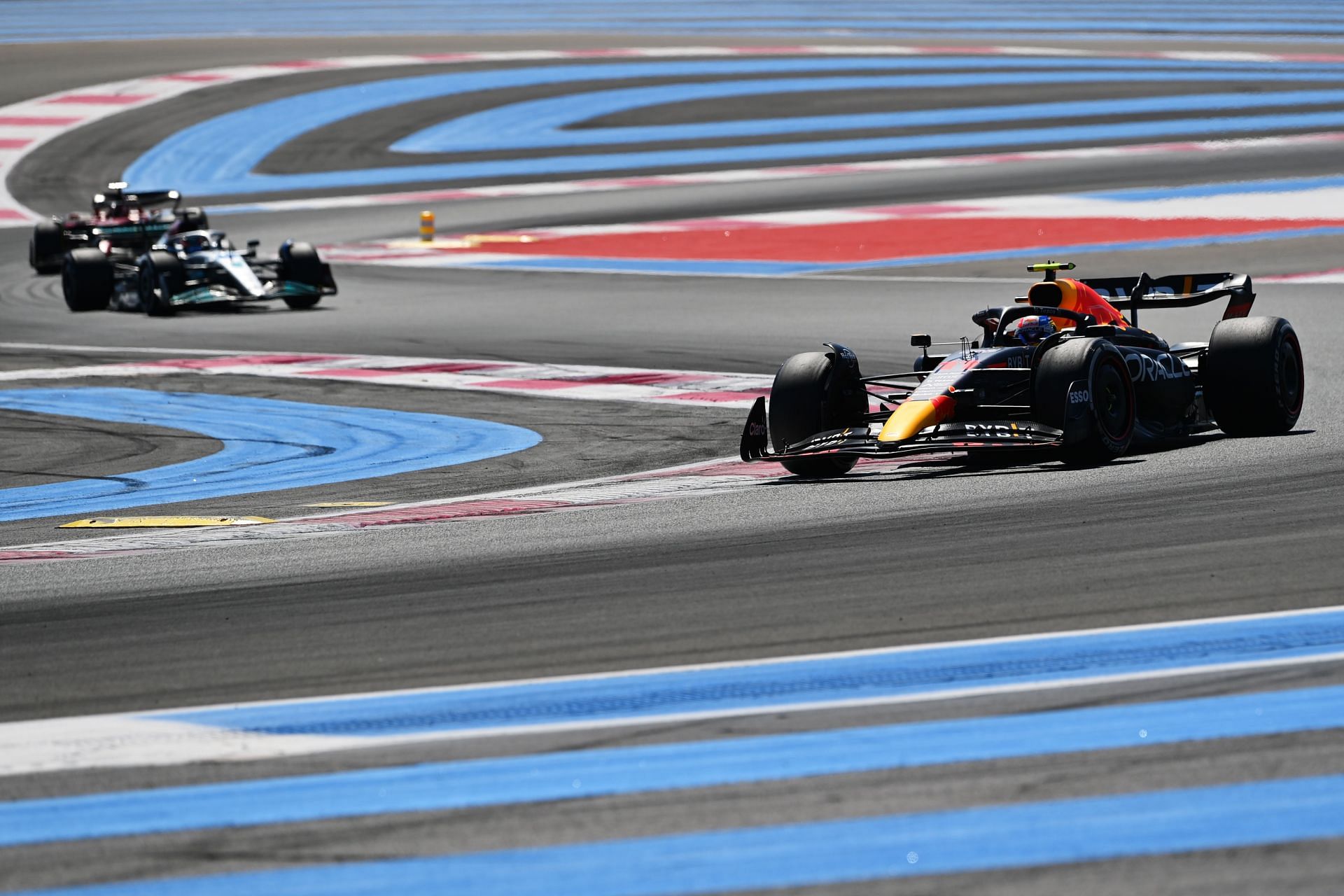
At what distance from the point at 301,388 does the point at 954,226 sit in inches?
541

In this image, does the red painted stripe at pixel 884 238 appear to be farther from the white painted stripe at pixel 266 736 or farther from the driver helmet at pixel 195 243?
the white painted stripe at pixel 266 736

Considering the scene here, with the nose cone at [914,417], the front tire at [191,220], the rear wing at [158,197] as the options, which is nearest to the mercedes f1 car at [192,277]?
the front tire at [191,220]

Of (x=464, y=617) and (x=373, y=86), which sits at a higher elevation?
(x=373, y=86)

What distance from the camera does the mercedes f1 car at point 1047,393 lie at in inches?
388

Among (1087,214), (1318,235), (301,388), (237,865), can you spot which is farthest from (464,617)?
(1087,214)

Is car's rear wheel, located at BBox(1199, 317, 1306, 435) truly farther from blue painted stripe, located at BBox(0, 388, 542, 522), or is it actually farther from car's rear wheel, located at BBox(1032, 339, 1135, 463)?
blue painted stripe, located at BBox(0, 388, 542, 522)

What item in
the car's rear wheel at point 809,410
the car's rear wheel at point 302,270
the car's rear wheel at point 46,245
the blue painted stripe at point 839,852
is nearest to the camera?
the blue painted stripe at point 839,852

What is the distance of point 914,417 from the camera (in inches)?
396

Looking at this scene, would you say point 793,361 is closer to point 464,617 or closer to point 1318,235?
point 464,617

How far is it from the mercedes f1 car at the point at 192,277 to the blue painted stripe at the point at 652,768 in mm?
18087

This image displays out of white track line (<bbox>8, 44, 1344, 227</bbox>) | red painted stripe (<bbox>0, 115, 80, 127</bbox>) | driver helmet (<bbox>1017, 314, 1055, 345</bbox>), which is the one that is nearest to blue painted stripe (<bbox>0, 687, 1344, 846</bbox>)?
driver helmet (<bbox>1017, 314, 1055, 345</bbox>)

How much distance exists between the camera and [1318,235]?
80.7 feet

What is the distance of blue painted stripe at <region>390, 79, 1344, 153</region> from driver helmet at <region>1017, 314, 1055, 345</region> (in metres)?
29.1

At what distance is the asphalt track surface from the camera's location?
4207 millimetres
